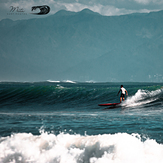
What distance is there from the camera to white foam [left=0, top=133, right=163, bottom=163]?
7.27m

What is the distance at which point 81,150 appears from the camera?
7.89 m

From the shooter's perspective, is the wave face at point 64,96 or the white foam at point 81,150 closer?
the white foam at point 81,150

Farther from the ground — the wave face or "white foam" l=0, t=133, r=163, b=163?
the wave face

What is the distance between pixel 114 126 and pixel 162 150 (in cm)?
503

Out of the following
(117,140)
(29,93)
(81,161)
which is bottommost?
(81,161)

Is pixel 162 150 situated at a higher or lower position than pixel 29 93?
lower

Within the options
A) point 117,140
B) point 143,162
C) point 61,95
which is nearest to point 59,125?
point 117,140

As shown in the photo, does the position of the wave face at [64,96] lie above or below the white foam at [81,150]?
above

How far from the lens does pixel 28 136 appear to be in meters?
9.34

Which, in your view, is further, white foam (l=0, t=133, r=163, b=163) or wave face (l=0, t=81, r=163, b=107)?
wave face (l=0, t=81, r=163, b=107)

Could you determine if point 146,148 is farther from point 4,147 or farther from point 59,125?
point 59,125

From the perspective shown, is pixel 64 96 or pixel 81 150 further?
pixel 64 96

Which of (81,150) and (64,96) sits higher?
(64,96)

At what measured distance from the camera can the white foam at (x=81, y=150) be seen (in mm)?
7273
